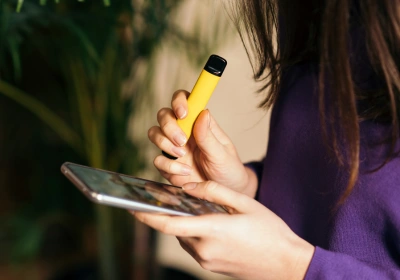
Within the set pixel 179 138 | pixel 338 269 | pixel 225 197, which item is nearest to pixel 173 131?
pixel 179 138

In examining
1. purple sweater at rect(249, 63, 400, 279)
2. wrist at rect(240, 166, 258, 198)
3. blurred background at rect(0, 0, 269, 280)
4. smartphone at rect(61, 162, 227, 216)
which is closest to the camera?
smartphone at rect(61, 162, 227, 216)

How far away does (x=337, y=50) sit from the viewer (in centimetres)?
45

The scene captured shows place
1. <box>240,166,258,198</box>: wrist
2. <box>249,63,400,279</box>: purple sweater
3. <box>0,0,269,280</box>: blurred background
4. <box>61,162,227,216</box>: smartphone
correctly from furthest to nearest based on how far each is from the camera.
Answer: <box>0,0,269,280</box>: blurred background
<box>240,166,258,198</box>: wrist
<box>249,63,400,279</box>: purple sweater
<box>61,162,227,216</box>: smartphone

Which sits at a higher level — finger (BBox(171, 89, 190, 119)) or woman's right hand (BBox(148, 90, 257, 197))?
finger (BBox(171, 89, 190, 119))

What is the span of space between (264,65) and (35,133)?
1043 mm

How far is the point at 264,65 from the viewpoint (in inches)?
23.7

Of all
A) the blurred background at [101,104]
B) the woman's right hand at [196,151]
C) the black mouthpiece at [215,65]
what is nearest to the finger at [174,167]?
the woman's right hand at [196,151]

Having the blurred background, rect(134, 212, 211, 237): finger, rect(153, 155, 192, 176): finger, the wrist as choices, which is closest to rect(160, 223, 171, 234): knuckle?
rect(134, 212, 211, 237): finger

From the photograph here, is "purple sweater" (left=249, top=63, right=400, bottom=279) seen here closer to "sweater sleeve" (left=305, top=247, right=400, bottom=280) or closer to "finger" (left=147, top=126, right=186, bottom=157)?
"sweater sleeve" (left=305, top=247, right=400, bottom=280)

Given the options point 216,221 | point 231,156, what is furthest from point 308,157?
point 216,221

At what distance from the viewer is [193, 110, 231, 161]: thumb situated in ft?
1.79

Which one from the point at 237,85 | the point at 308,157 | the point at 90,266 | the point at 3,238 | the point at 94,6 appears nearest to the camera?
the point at 308,157

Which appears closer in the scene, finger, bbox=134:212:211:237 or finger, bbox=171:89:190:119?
finger, bbox=134:212:211:237

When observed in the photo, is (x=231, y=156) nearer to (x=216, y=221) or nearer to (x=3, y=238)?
(x=216, y=221)
